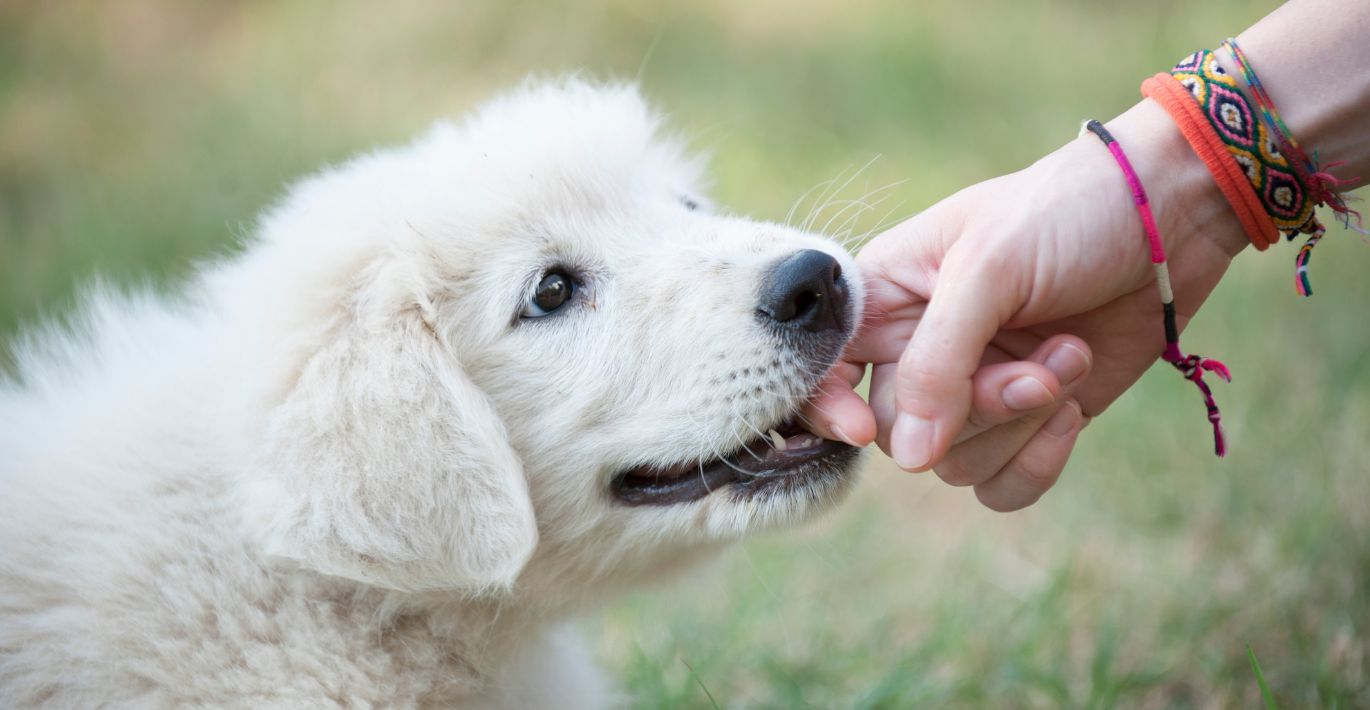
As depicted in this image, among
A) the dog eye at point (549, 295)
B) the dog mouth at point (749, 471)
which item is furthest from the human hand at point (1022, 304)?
the dog eye at point (549, 295)

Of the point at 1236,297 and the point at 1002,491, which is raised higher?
the point at 1002,491

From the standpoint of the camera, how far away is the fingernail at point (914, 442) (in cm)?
228

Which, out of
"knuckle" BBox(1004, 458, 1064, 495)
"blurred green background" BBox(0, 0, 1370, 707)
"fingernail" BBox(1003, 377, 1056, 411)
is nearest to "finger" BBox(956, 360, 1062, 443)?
"fingernail" BBox(1003, 377, 1056, 411)

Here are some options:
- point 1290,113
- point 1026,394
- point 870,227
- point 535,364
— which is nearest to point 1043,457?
point 1026,394

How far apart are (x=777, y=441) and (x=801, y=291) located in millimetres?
355

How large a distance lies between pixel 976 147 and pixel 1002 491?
450 cm

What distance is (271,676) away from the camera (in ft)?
7.22

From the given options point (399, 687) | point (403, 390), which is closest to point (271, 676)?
point (399, 687)

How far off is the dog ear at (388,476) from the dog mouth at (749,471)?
0.34 metres

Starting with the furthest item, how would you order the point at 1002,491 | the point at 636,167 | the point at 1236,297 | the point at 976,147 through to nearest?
the point at 976,147 < the point at 1236,297 < the point at 636,167 < the point at 1002,491

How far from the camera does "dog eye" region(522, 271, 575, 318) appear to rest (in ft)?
8.37

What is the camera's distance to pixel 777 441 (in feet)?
8.32

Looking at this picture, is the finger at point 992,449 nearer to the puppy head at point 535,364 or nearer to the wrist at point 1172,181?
the puppy head at point 535,364

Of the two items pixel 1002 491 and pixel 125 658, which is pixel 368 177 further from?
pixel 1002 491
